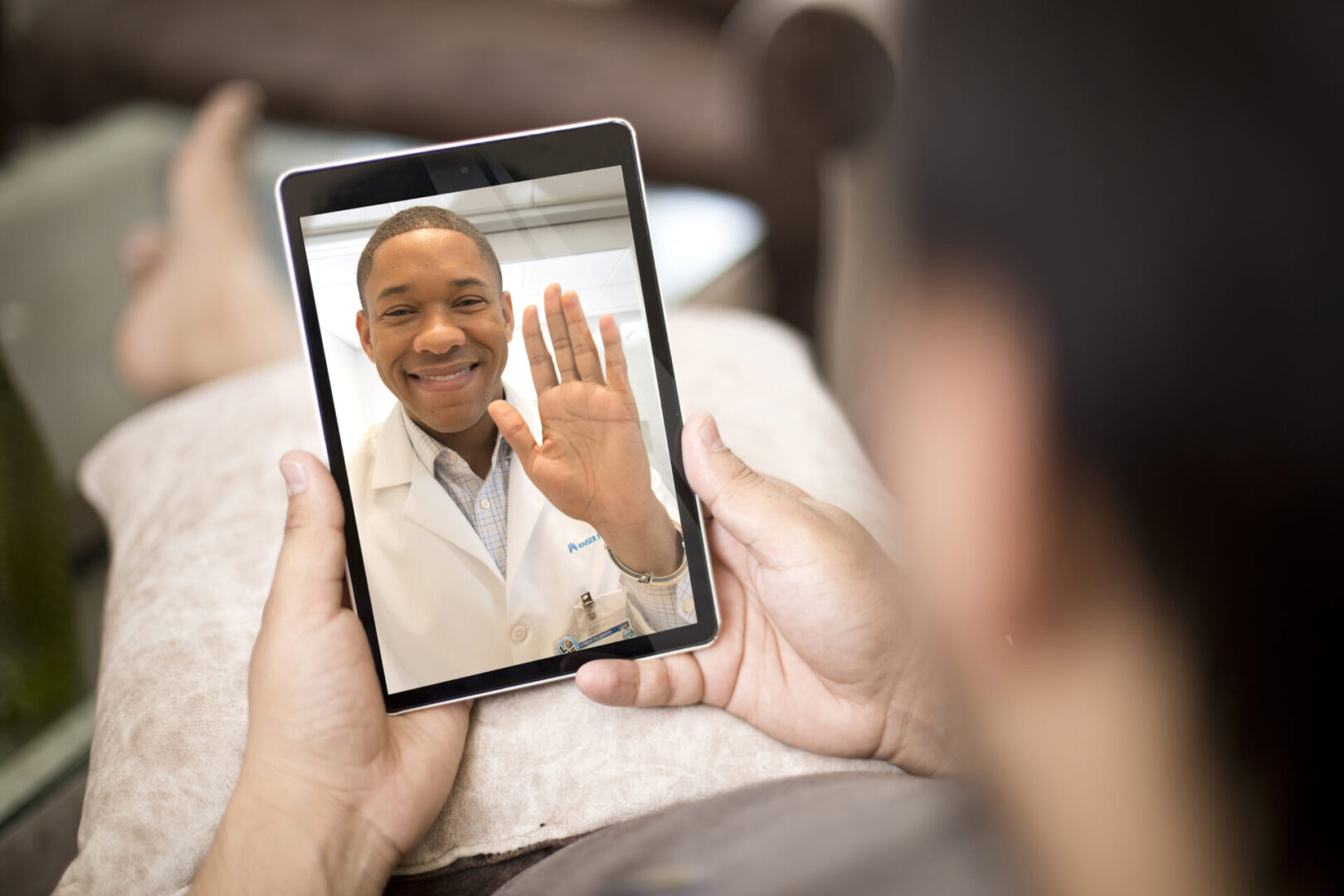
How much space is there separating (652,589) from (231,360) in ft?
2.65

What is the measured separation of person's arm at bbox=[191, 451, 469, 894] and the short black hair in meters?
0.12

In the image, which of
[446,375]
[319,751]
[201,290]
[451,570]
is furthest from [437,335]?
[201,290]

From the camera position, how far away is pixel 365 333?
0.52 meters

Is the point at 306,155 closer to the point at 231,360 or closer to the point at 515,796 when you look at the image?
the point at 231,360

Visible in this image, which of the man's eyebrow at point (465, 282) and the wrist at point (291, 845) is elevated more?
the man's eyebrow at point (465, 282)

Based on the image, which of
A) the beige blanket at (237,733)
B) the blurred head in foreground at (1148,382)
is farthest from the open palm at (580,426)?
the blurred head in foreground at (1148,382)

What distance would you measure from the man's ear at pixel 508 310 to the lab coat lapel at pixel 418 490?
84mm

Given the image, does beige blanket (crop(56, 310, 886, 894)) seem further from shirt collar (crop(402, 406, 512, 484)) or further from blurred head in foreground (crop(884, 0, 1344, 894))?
blurred head in foreground (crop(884, 0, 1344, 894))

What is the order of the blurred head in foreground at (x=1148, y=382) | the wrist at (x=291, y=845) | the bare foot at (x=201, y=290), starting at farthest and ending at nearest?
the bare foot at (x=201, y=290) < the wrist at (x=291, y=845) < the blurred head in foreground at (x=1148, y=382)

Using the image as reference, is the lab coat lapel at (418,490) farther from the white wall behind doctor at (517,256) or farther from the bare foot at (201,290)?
the bare foot at (201,290)

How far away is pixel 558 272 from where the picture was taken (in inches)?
20.8

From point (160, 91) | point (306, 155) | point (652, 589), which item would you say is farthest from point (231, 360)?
point (160, 91)

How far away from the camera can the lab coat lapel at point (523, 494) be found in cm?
52

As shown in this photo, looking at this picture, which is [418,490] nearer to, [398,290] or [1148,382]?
[398,290]
